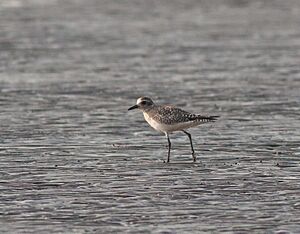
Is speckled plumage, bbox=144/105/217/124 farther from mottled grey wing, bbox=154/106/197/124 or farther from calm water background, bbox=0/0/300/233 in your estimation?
calm water background, bbox=0/0/300/233

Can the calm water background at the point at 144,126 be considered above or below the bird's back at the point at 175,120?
below

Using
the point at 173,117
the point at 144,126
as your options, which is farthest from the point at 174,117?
the point at 144,126

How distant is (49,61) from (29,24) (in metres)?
8.38

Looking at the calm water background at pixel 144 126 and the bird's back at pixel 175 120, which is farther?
the bird's back at pixel 175 120

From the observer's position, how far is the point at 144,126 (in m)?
19.2

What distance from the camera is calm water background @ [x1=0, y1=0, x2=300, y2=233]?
1263 cm

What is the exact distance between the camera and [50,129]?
18562 millimetres

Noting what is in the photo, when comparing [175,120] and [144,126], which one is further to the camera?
[144,126]

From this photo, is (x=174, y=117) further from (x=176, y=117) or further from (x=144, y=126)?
(x=144, y=126)

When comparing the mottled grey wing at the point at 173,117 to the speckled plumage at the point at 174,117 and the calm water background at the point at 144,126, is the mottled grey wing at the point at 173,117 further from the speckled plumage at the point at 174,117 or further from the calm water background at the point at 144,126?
the calm water background at the point at 144,126

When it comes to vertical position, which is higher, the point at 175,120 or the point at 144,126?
the point at 175,120

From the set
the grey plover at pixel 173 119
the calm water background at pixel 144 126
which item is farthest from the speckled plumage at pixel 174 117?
the calm water background at pixel 144 126

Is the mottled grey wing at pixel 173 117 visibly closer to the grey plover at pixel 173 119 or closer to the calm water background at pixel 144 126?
the grey plover at pixel 173 119

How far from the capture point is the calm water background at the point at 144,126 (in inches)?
497
